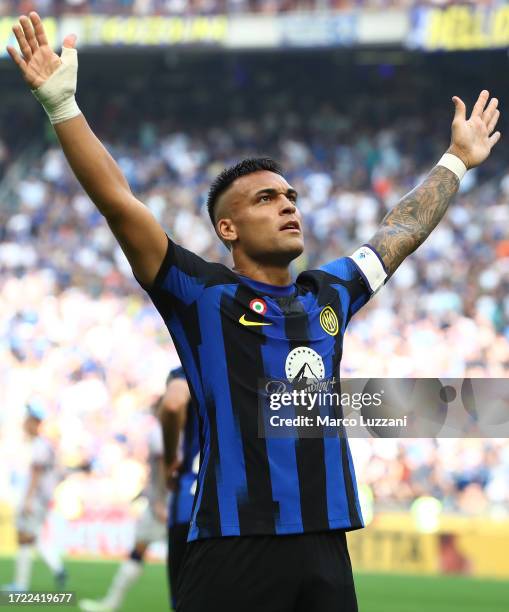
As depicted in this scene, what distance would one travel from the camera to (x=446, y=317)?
61.9 feet

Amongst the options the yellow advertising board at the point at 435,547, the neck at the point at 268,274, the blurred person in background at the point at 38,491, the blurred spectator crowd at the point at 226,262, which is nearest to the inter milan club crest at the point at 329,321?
the neck at the point at 268,274

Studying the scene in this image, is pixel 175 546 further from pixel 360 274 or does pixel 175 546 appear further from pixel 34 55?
pixel 34 55

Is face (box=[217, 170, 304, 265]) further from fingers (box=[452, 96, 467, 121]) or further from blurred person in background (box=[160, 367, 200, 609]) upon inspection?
blurred person in background (box=[160, 367, 200, 609])

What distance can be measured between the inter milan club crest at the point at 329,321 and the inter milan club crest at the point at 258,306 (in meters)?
0.21

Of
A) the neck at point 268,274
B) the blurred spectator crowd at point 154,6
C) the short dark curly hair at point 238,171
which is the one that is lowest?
the neck at point 268,274

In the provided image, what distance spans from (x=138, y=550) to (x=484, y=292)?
1043cm

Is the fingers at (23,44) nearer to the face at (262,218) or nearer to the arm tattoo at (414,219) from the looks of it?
the face at (262,218)

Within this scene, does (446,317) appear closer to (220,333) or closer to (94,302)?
(94,302)

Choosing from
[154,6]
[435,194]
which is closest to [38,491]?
[435,194]

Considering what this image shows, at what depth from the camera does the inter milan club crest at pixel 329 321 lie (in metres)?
3.93

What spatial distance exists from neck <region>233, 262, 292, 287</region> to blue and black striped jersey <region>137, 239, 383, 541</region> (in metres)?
0.07

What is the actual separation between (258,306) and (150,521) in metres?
6.56

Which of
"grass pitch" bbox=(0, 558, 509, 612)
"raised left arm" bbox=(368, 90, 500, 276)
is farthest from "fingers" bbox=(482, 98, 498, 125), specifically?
"grass pitch" bbox=(0, 558, 509, 612)

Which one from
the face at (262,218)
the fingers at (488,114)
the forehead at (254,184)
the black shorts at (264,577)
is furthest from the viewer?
the fingers at (488,114)
